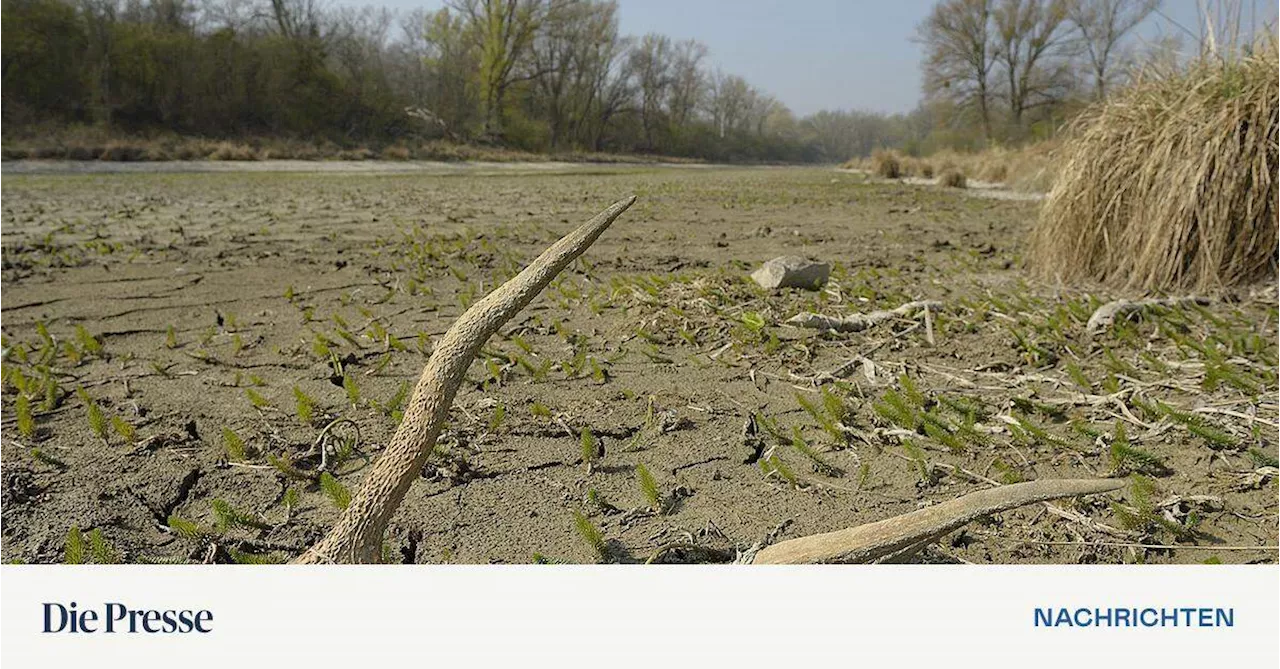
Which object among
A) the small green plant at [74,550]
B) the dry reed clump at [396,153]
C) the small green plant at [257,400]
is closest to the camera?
the small green plant at [74,550]

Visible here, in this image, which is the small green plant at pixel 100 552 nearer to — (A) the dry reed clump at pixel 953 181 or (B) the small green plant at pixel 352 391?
(B) the small green plant at pixel 352 391

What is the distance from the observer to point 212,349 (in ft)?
7.45

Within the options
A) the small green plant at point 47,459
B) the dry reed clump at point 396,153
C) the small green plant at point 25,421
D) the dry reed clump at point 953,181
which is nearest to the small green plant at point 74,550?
the small green plant at point 47,459

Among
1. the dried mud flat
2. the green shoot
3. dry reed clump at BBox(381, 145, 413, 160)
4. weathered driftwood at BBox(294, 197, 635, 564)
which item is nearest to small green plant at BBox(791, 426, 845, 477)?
the dried mud flat

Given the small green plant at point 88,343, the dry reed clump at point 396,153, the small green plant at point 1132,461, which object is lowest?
the small green plant at point 88,343

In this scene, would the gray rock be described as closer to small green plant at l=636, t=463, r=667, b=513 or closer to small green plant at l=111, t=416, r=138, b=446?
small green plant at l=636, t=463, r=667, b=513

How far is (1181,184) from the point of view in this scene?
9.61 feet

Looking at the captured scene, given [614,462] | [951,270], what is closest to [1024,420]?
[614,462]

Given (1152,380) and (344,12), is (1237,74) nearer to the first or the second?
(1152,380)

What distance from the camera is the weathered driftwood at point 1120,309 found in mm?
2451

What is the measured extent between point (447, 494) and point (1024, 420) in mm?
1193

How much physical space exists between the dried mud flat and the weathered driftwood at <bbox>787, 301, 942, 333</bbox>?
4 cm

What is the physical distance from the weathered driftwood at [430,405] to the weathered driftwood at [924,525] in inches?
18.8

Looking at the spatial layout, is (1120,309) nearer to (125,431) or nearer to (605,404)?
(605,404)
